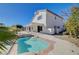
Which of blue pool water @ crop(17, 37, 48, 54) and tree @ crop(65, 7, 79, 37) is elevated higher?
tree @ crop(65, 7, 79, 37)

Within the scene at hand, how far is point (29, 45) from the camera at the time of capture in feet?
11.8

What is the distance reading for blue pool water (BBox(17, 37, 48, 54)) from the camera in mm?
3580

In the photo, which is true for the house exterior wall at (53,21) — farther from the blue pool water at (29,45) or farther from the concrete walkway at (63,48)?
the blue pool water at (29,45)

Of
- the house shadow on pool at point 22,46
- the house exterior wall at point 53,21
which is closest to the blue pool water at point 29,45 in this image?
the house shadow on pool at point 22,46

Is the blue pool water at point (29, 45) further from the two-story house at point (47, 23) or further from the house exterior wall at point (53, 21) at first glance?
the house exterior wall at point (53, 21)

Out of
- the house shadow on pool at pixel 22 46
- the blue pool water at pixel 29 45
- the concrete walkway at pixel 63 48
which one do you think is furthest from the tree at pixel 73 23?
the house shadow on pool at pixel 22 46

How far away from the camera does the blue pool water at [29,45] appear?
11.7 ft

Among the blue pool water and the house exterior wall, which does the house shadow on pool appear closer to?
the blue pool water

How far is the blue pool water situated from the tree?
592 millimetres

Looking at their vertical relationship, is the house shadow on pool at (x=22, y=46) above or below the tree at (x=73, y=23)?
below

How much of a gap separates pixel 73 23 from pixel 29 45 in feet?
3.14

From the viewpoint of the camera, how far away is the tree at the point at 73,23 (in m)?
3.62

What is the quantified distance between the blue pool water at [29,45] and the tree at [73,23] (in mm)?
592

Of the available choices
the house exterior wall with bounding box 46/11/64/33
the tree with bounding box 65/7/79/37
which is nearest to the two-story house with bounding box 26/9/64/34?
the house exterior wall with bounding box 46/11/64/33
